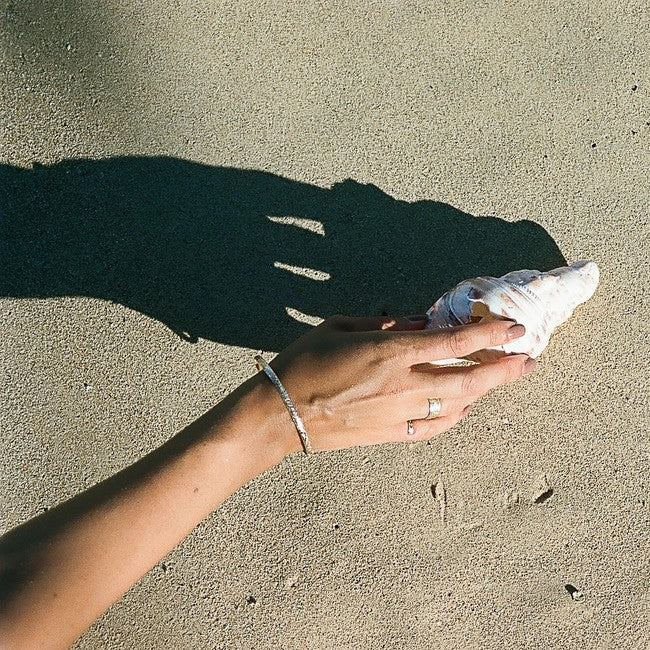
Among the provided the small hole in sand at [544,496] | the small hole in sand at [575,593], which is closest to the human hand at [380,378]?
the small hole in sand at [544,496]

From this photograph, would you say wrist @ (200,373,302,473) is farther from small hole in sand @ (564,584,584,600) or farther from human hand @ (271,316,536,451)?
small hole in sand @ (564,584,584,600)

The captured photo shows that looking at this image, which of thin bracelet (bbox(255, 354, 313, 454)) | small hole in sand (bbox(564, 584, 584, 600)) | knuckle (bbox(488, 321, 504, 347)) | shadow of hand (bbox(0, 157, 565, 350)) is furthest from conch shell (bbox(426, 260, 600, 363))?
small hole in sand (bbox(564, 584, 584, 600))

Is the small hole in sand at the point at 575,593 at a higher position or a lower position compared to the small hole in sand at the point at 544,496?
lower

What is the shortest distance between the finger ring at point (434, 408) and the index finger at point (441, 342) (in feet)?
0.43

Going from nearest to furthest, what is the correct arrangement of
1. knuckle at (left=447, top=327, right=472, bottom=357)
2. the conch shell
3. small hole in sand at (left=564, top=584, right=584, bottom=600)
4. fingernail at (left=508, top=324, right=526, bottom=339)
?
1. knuckle at (left=447, top=327, right=472, bottom=357)
2. fingernail at (left=508, top=324, right=526, bottom=339)
3. the conch shell
4. small hole in sand at (left=564, top=584, right=584, bottom=600)

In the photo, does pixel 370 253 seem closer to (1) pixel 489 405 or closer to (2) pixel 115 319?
(1) pixel 489 405

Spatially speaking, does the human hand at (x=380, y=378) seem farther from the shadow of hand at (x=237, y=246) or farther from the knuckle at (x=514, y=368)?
the shadow of hand at (x=237, y=246)

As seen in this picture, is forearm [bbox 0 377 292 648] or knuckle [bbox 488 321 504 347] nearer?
forearm [bbox 0 377 292 648]

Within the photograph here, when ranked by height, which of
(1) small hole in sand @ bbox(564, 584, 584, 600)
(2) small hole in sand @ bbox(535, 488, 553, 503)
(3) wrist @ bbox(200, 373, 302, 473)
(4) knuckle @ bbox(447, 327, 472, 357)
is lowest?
(1) small hole in sand @ bbox(564, 584, 584, 600)

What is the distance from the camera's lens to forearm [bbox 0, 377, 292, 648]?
163 centimetres

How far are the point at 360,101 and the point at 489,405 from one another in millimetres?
1347

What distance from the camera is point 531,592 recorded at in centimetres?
249

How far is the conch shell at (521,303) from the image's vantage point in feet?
7.13

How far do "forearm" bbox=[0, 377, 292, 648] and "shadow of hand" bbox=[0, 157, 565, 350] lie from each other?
74 cm
